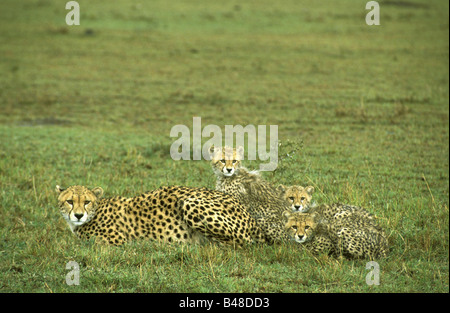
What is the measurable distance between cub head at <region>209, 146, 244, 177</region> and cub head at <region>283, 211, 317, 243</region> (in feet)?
4.70

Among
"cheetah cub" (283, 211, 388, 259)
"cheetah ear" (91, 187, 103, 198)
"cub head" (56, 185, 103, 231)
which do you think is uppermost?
"cheetah ear" (91, 187, 103, 198)

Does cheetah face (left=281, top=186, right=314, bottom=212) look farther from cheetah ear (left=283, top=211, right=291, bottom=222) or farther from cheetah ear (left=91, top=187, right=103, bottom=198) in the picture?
cheetah ear (left=91, top=187, right=103, bottom=198)

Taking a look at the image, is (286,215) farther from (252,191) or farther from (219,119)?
(219,119)

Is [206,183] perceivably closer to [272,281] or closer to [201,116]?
[272,281]

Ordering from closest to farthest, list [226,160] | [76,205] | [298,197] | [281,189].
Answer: [76,205], [298,197], [281,189], [226,160]

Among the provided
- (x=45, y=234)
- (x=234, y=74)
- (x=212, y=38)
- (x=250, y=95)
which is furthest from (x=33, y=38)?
(x=45, y=234)

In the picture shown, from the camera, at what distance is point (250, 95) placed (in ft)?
51.1

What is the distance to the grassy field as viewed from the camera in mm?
5902

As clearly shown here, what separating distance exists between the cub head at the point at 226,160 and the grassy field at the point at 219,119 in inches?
35.7

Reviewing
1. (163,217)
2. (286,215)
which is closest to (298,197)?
(286,215)

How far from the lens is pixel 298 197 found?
696cm

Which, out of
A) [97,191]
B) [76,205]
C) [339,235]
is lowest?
[339,235]

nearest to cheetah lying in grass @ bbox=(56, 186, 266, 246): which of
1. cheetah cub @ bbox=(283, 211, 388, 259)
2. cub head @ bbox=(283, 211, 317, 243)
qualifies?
cub head @ bbox=(283, 211, 317, 243)

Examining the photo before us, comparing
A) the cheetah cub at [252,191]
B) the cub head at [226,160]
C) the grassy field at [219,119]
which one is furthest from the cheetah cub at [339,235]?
the cub head at [226,160]
